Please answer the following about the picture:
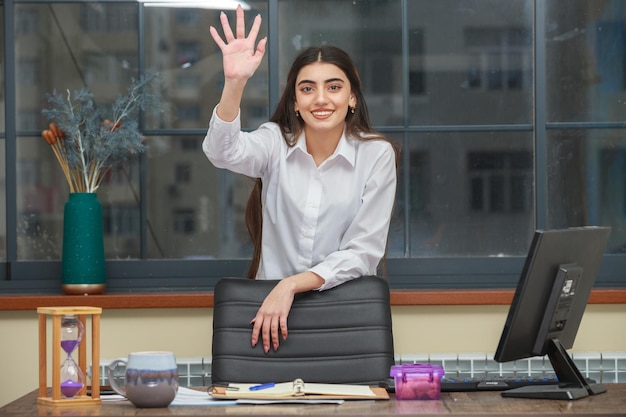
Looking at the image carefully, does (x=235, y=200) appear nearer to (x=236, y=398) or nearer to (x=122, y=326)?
(x=122, y=326)

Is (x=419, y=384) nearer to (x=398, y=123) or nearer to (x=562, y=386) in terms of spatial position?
(x=562, y=386)

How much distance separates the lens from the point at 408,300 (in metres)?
3.44

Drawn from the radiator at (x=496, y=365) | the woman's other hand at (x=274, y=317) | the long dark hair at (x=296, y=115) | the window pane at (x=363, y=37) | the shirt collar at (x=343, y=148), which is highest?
the window pane at (x=363, y=37)

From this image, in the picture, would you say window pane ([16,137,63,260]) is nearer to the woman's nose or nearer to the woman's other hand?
the woman's nose

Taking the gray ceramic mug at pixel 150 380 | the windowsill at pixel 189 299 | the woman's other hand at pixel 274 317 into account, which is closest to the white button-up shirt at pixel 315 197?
the woman's other hand at pixel 274 317

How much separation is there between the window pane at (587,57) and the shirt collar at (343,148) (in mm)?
1152

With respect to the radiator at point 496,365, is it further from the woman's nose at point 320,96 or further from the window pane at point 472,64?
the woman's nose at point 320,96

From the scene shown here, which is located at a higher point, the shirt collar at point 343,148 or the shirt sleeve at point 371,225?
the shirt collar at point 343,148

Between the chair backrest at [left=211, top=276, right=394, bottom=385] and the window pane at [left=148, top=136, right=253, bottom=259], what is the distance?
3.97ft

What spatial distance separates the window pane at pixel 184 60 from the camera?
3691 millimetres

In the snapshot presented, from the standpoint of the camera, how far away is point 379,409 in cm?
187

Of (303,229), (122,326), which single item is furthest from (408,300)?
(122,326)

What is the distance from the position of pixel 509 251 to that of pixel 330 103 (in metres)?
1.23

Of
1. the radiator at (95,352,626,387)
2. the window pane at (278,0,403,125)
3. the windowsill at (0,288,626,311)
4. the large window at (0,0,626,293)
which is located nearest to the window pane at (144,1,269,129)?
the large window at (0,0,626,293)
